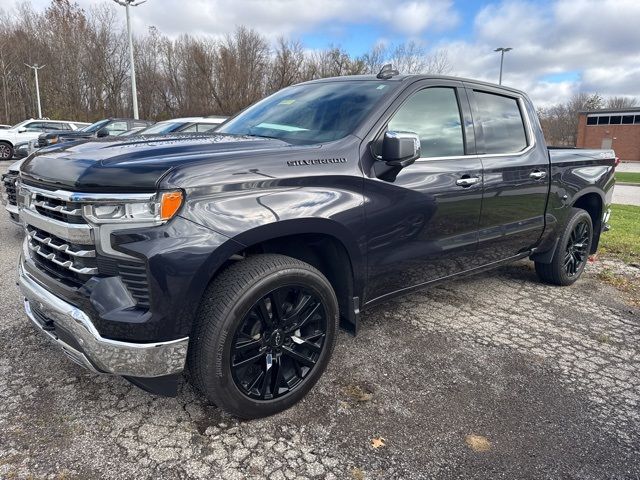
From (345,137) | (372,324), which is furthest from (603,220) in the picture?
(345,137)

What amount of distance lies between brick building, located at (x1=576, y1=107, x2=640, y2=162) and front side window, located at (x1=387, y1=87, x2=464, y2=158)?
51.5 m

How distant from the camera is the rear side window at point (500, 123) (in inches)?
150

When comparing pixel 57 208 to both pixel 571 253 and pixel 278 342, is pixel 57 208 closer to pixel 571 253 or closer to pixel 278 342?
pixel 278 342

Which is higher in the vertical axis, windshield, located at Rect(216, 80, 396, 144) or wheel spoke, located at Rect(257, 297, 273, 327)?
windshield, located at Rect(216, 80, 396, 144)

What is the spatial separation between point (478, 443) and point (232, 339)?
4.47 ft

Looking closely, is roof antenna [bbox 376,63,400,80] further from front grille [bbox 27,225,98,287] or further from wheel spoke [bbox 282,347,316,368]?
front grille [bbox 27,225,98,287]

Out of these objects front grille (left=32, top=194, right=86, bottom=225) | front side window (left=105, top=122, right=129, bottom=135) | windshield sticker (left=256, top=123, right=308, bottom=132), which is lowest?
front grille (left=32, top=194, right=86, bottom=225)

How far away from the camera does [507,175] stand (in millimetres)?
3811

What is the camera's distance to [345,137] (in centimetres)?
288

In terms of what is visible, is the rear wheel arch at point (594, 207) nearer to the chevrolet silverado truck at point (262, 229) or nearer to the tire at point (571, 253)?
the tire at point (571, 253)

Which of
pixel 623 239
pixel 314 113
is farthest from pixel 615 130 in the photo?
pixel 314 113

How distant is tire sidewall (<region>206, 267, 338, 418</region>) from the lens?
228 centimetres

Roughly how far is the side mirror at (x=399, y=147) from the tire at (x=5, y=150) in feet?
69.6

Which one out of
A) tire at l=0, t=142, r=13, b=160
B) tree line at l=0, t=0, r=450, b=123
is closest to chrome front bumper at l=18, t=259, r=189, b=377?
tire at l=0, t=142, r=13, b=160
